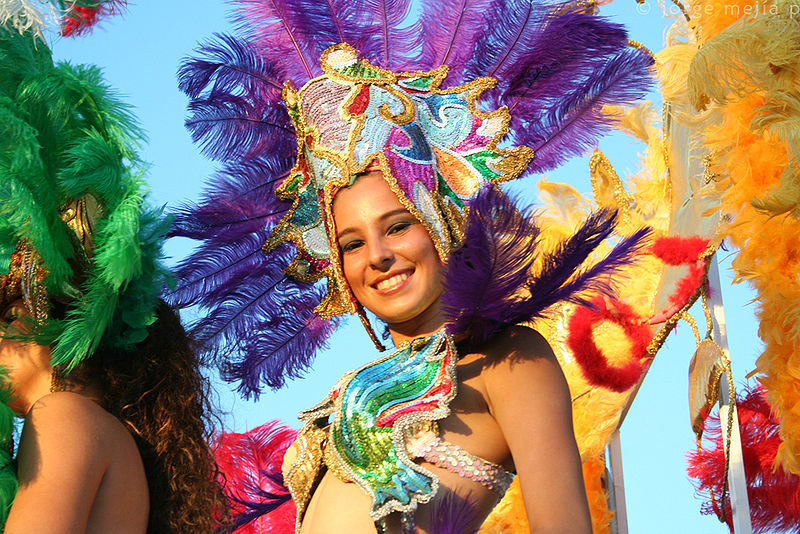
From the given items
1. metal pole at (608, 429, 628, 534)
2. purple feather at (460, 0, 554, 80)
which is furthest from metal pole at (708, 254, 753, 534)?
purple feather at (460, 0, 554, 80)

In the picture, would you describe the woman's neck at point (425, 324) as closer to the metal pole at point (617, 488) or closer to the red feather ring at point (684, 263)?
the red feather ring at point (684, 263)

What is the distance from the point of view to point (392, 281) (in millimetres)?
3102

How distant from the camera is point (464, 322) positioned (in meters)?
2.77

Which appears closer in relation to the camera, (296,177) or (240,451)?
(296,177)

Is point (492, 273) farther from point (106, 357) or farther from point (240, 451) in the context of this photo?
point (240, 451)

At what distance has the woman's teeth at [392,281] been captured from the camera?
3094 mm

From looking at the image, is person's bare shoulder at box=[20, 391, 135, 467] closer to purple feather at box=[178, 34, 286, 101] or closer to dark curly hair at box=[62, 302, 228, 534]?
dark curly hair at box=[62, 302, 228, 534]

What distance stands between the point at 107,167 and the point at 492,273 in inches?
39.4

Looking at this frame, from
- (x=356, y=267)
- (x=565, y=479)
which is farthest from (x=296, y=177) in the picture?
(x=565, y=479)

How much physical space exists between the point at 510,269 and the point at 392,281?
21.1 inches

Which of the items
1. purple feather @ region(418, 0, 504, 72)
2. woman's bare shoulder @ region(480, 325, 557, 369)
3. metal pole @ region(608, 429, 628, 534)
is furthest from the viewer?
metal pole @ region(608, 429, 628, 534)

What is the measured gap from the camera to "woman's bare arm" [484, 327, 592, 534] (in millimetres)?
2643

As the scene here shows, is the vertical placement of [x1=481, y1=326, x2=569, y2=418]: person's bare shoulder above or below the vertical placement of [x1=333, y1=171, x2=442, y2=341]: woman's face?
below

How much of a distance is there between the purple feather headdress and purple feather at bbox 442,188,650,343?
755 mm
